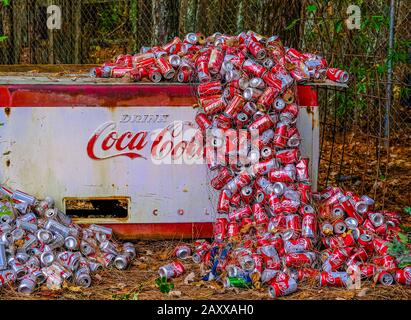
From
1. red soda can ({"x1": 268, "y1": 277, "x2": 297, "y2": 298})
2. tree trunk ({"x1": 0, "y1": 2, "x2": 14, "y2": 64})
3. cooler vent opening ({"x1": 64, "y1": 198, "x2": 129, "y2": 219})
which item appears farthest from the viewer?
tree trunk ({"x1": 0, "y1": 2, "x2": 14, "y2": 64})

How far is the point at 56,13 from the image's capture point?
12.9m

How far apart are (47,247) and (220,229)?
1.34 metres

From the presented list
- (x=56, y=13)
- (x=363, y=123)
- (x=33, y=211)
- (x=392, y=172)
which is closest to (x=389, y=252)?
(x=33, y=211)

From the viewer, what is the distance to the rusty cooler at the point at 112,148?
6.03 metres

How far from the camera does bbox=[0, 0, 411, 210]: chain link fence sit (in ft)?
25.9

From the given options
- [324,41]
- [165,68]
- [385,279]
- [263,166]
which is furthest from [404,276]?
[324,41]

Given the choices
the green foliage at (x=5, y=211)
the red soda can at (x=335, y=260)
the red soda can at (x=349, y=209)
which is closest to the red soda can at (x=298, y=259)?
the red soda can at (x=335, y=260)

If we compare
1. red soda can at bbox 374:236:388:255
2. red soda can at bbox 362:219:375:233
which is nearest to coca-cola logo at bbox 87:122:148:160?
red soda can at bbox 362:219:375:233

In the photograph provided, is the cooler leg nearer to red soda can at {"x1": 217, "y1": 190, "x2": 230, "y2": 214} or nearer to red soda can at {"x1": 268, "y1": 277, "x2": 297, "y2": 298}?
red soda can at {"x1": 217, "y1": 190, "x2": 230, "y2": 214}

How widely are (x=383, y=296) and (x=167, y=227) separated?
6.33ft

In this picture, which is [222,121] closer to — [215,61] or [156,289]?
[215,61]

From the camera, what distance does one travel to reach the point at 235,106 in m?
5.91

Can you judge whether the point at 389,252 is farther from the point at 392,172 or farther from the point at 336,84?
the point at 392,172

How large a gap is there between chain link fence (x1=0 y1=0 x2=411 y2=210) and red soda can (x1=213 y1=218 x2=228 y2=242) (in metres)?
1.50
